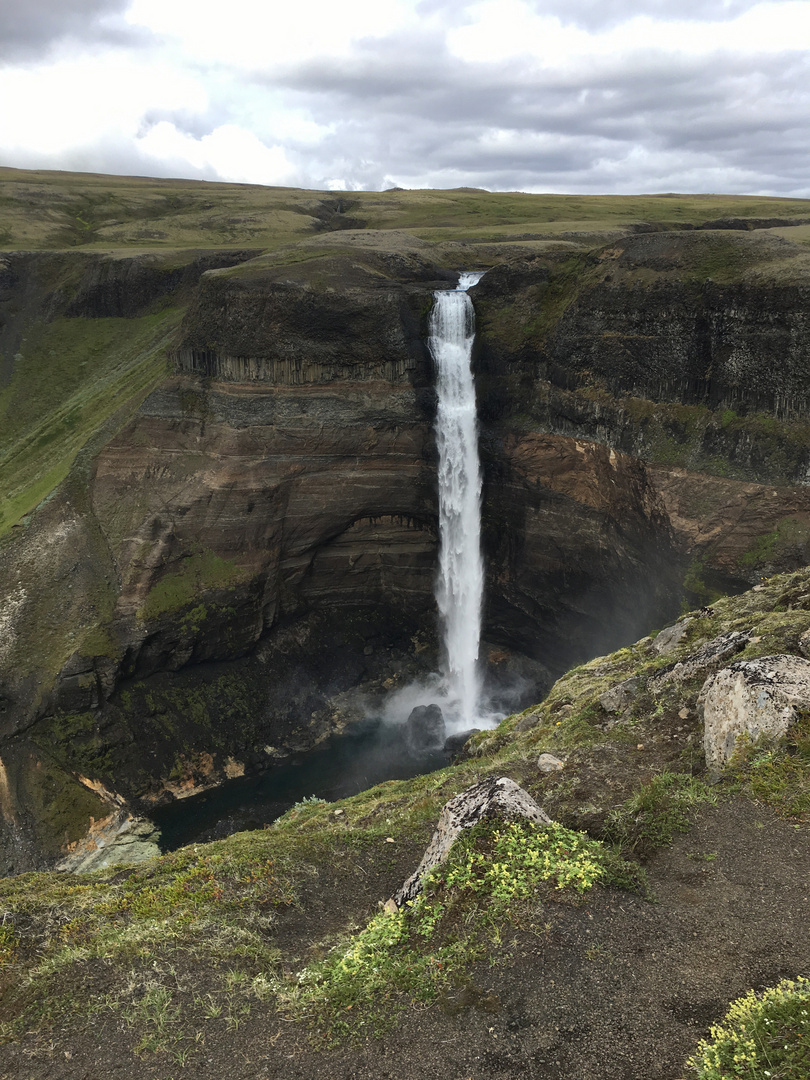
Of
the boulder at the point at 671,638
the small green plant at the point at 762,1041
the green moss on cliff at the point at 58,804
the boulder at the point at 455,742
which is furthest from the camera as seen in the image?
the boulder at the point at 455,742

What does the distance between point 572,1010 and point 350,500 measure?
114 feet

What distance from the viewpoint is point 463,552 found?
1690 inches

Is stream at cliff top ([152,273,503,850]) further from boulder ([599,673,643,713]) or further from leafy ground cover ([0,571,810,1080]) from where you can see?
leafy ground cover ([0,571,810,1080])

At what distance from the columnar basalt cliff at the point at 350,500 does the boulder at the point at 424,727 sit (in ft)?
13.6

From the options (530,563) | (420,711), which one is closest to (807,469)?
(530,563)

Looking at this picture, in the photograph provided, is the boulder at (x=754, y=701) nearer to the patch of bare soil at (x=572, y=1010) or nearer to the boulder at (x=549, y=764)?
the patch of bare soil at (x=572, y=1010)

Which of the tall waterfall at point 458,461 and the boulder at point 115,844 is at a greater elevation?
the tall waterfall at point 458,461

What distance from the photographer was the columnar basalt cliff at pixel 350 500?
3175cm

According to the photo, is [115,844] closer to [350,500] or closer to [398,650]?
[398,650]

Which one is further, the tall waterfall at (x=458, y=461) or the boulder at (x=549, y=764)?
the tall waterfall at (x=458, y=461)

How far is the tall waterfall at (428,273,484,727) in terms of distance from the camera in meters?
41.3

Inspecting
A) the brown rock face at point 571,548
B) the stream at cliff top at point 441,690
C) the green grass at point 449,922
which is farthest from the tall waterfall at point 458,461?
the green grass at point 449,922

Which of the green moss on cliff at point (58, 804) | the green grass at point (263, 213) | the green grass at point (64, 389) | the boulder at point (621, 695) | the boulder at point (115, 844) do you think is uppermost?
the green grass at point (263, 213)

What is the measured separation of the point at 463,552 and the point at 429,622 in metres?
5.40
